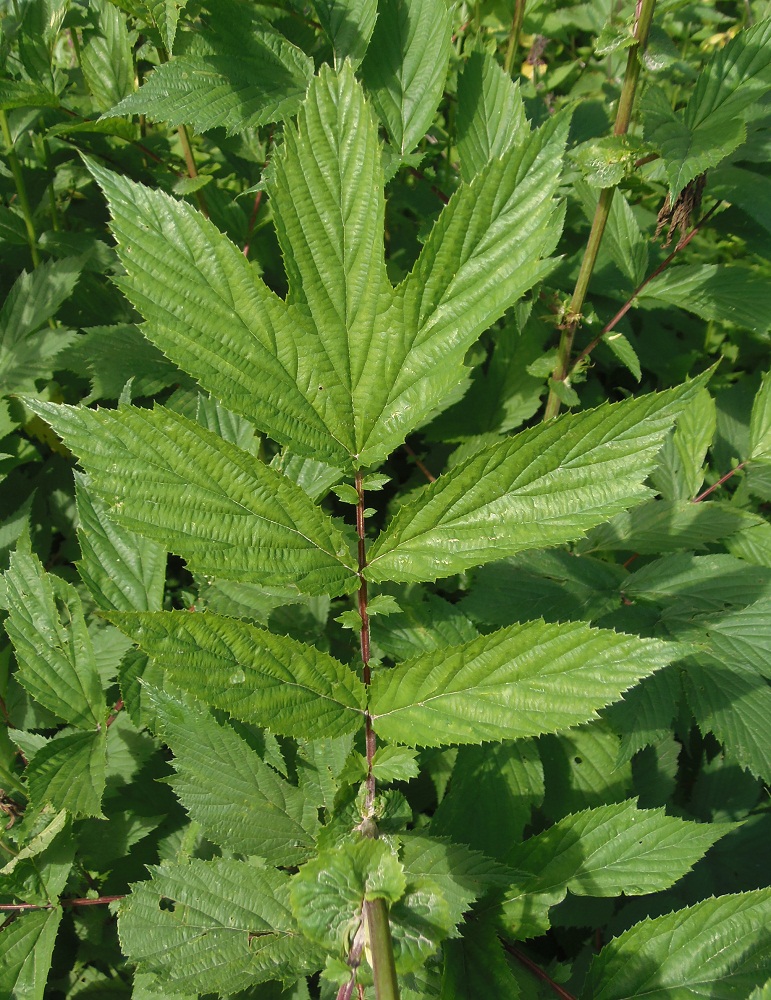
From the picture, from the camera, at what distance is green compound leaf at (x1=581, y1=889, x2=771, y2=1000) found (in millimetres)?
1362

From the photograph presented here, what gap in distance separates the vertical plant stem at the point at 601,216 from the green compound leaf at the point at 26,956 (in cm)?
169

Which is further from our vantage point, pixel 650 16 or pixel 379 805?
pixel 650 16

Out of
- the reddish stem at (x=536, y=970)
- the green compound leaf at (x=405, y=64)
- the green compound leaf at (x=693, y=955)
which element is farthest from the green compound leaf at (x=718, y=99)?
the reddish stem at (x=536, y=970)

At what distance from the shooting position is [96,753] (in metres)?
1.82

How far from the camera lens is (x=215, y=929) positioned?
1423 millimetres

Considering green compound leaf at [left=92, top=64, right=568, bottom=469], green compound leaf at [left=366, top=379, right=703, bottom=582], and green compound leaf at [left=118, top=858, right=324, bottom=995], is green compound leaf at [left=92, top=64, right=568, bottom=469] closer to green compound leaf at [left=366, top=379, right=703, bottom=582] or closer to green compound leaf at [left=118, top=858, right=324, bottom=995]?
green compound leaf at [left=366, top=379, right=703, bottom=582]

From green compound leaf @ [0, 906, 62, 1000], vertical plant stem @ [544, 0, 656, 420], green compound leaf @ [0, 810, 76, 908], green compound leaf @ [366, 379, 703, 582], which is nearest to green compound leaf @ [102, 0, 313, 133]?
vertical plant stem @ [544, 0, 656, 420]

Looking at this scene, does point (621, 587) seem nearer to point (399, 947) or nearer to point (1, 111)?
point (399, 947)

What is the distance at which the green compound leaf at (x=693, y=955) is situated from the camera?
4.47 feet

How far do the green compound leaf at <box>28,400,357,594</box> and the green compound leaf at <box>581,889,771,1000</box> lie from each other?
942 millimetres

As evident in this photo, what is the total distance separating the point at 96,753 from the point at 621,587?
4.67 feet

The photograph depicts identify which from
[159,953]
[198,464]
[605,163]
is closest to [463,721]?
[198,464]

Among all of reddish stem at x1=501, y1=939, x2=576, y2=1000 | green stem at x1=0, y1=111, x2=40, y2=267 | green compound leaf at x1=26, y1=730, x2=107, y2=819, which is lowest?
reddish stem at x1=501, y1=939, x2=576, y2=1000

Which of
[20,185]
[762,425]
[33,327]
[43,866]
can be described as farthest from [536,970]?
[20,185]
